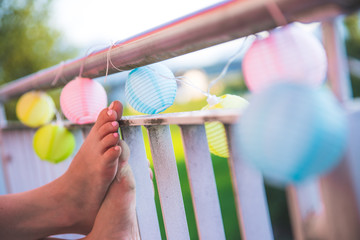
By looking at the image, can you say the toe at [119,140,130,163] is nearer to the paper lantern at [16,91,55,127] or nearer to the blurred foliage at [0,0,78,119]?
the paper lantern at [16,91,55,127]

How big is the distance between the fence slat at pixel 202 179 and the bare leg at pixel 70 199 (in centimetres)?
33

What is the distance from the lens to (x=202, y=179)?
0.77 metres

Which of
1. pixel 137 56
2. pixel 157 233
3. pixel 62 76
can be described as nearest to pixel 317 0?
pixel 137 56

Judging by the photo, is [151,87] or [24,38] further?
[24,38]

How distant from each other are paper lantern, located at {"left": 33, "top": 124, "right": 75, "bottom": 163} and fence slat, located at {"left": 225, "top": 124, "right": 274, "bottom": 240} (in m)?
0.98

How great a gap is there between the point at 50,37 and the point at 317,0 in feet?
18.1

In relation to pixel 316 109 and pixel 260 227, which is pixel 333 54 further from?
pixel 260 227

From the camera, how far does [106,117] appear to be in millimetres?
986

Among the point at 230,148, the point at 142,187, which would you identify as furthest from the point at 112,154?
the point at 230,148

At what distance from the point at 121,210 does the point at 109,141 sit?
0.24 m

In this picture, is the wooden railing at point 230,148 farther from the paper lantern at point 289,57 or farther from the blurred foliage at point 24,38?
the blurred foliage at point 24,38

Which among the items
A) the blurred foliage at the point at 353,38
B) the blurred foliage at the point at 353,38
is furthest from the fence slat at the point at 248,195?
the blurred foliage at the point at 353,38

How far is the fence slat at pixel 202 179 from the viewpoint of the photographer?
2.51 feet

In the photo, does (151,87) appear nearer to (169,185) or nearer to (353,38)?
(169,185)
